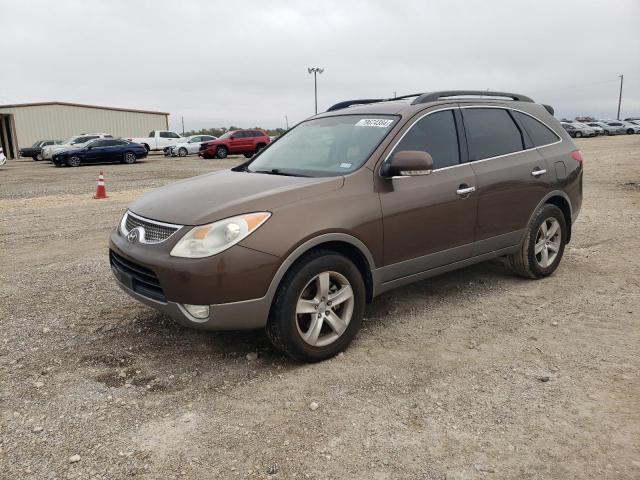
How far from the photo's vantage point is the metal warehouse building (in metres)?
41.6

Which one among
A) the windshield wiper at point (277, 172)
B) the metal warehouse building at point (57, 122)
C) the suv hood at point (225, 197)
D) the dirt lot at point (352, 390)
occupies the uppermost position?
the metal warehouse building at point (57, 122)

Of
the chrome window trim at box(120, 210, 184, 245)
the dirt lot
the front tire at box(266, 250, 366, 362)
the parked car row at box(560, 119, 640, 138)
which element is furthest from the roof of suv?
the parked car row at box(560, 119, 640, 138)

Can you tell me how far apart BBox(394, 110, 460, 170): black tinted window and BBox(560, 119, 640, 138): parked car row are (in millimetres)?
51431

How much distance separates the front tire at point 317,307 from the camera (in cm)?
330

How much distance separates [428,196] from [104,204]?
8944mm

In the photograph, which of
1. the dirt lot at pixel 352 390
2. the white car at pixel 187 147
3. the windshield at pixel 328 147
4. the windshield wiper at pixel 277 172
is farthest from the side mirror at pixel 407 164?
the white car at pixel 187 147

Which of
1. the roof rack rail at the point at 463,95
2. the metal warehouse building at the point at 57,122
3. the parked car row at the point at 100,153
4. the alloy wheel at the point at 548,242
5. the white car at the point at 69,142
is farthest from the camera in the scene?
the metal warehouse building at the point at 57,122

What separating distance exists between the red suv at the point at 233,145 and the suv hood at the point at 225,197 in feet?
82.5

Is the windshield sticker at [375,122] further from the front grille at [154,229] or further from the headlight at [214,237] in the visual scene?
the front grille at [154,229]

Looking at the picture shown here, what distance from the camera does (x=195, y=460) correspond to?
2.56 m

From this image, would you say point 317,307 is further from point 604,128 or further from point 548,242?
point 604,128

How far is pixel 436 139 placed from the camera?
167 inches

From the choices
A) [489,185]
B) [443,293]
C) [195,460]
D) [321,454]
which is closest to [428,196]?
[489,185]

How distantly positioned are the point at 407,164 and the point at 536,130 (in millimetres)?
2182
